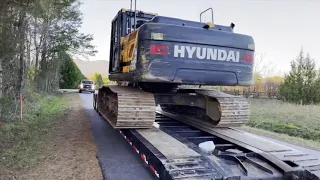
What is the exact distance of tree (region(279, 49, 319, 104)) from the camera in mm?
24016

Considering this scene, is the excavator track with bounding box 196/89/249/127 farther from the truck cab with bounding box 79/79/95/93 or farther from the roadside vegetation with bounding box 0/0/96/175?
the truck cab with bounding box 79/79/95/93

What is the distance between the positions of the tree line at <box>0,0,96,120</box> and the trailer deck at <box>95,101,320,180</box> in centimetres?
480

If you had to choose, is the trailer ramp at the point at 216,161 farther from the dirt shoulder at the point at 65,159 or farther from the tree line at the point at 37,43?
the tree line at the point at 37,43

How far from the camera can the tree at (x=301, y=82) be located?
24.0 m

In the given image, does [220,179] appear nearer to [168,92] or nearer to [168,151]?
[168,151]

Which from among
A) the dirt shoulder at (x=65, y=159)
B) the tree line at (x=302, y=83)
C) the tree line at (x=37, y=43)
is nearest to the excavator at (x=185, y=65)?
the dirt shoulder at (x=65, y=159)

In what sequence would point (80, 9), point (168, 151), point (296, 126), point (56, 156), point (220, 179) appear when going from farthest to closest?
1. point (80, 9)
2. point (296, 126)
3. point (56, 156)
4. point (168, 151)
5. point (220, 179)

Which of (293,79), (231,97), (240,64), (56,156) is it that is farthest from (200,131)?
(293,79)

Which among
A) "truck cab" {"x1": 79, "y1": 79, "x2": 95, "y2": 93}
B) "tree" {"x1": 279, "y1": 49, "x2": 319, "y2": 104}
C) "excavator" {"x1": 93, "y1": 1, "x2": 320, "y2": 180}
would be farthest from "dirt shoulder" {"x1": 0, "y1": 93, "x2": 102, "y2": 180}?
"truck cab" {"x1": 79, "y1": 79, "x2": 95, "y2": 93}

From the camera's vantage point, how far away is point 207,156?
3.26m

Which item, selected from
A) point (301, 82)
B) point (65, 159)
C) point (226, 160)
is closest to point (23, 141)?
point (65, 159)

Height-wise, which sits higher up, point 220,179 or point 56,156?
point 220,179

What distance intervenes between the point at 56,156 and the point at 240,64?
11.4 feet

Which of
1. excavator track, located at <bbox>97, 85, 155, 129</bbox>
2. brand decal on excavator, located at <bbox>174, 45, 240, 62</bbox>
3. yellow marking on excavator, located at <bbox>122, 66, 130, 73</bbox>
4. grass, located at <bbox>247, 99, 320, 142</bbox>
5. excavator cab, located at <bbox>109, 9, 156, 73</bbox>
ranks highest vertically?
excavator cab, located at <bbox>109, 9, 156, 73</bbox>
